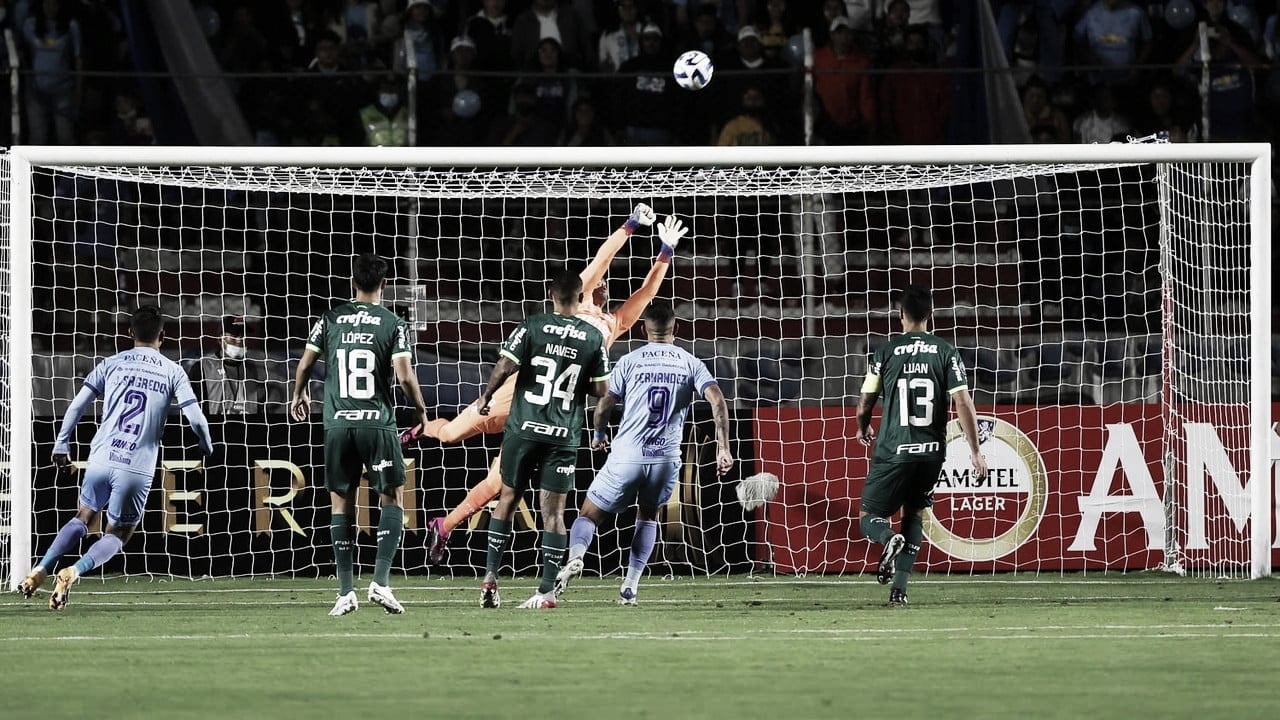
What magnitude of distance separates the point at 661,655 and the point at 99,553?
4.07 meters

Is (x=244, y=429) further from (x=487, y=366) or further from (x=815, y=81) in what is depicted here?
(x=815, y=81)

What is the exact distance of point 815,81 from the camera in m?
14.6

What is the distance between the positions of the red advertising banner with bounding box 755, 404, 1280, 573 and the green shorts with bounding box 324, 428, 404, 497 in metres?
4.10

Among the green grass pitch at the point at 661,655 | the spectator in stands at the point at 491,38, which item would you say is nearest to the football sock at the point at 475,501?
the green grass pitch at the point at 661,655

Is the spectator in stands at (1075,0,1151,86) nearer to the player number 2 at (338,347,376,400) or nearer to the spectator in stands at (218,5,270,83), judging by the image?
the spectator in stands at (218,5,270,83)

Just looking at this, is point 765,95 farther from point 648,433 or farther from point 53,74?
point 53,74

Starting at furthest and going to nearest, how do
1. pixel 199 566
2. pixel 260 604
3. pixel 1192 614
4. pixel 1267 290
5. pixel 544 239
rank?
1. pixel 544 239
2. pixel 199 566
3. pixel 1267 290
4. pixel 260 604
5. pixel 1192 614

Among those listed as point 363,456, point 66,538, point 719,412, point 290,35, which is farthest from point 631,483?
point 290,35

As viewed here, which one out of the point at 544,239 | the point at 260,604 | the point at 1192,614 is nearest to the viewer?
the point at 1192,614

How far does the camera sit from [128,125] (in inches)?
575

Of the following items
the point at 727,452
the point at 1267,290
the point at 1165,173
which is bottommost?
the point at 727,452

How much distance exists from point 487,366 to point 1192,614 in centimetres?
567

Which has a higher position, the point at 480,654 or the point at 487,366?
the point at 487,366

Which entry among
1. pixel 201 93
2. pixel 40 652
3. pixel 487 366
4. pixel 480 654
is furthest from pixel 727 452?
pixel 201 93
